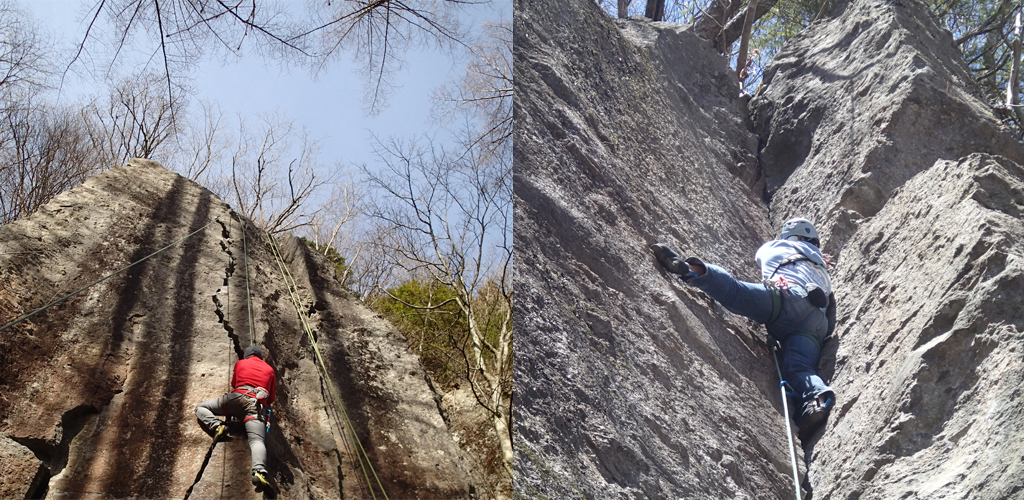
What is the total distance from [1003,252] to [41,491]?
16.4 feet

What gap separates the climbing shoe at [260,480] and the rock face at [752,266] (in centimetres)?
121

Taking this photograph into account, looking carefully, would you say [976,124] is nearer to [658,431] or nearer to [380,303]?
[658,431]

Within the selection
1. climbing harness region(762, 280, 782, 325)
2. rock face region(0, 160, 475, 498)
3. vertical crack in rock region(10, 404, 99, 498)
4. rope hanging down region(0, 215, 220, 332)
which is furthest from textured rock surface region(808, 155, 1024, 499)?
rope hanging down region(0, 215, 220, 332)

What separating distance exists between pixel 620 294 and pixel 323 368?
1.87m

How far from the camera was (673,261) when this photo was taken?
15.2ft

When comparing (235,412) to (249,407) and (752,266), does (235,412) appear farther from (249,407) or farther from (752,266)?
Result: (752,266)

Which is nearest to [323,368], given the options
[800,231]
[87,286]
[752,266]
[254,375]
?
[254,375]

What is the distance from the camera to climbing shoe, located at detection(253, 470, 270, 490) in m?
3.22

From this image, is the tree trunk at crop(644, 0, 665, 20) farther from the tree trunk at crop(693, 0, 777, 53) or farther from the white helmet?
the white helmet

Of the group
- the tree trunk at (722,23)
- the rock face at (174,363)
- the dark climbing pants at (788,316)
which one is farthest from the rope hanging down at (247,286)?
the tree trunk at (722,23)

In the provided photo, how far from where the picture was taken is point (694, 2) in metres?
9.03

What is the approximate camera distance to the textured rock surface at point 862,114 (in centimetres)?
561

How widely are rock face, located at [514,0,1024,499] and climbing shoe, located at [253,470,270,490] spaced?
1.21 metres

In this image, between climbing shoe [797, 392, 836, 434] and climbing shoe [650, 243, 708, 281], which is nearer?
climbing shoe [797, 392, 836, 434]
